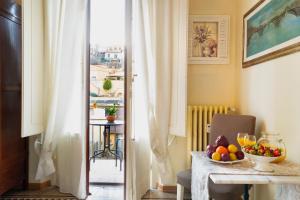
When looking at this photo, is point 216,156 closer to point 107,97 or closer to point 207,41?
point 207,41

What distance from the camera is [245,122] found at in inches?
88.1

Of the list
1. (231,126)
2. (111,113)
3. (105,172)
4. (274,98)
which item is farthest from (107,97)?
(274,98)

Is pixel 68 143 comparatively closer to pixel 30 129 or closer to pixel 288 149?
pixel 30 129

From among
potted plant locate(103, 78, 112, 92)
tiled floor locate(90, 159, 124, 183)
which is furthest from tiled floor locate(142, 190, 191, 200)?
Answer: potted plant locate(103, 78, 112, 92)

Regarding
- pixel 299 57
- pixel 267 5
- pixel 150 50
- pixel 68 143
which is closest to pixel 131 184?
pixel 68 143

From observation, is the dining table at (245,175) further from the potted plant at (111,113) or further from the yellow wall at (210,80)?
the potted plant at (111,113)

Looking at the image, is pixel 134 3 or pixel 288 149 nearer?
pixel 288 149

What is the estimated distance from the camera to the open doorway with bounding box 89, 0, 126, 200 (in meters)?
3.06

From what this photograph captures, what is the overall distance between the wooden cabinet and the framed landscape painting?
2.39m

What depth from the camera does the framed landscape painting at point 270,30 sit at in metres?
1.70

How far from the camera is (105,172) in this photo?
3.66m

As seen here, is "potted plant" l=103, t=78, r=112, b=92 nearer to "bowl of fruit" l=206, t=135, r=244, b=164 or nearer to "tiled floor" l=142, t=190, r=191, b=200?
"tiled floor" l=142, t=190, r=191, b=200

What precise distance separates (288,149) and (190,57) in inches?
59.3

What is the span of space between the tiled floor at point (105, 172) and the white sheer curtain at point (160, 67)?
726 mm
